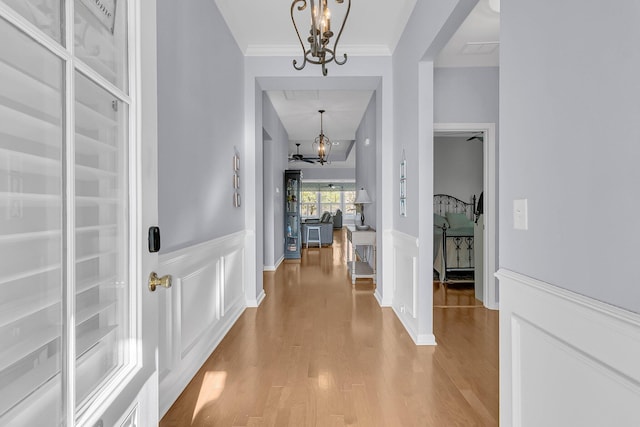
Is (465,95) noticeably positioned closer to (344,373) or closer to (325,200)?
(344,373)

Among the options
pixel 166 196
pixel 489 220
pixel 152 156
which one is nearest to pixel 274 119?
pixel 489 220

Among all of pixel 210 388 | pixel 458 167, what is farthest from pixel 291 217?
pixel 210 388

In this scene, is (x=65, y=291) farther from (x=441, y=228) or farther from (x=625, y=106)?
(x=441, y=228)

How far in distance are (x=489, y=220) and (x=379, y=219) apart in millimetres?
1245

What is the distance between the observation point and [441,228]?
525 centimetres

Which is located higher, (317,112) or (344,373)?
(317,112)

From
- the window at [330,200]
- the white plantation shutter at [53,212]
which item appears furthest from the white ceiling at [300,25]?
the window at [330,200]

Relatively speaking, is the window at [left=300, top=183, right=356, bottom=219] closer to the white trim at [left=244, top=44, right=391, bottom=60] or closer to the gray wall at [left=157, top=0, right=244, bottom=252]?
the white trim at [left=244, top=44, right=391, bottom=60]

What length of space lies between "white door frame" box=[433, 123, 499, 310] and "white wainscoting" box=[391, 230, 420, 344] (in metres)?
1.10

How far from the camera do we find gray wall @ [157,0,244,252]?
6.61ft

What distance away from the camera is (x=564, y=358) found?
1121 mm

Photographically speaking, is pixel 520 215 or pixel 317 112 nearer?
pixel 520 215

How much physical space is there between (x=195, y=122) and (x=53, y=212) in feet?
6.34

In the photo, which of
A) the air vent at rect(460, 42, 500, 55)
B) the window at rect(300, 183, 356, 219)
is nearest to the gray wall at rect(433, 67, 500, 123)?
the air vent at rect(460, 42, 500, 55)
